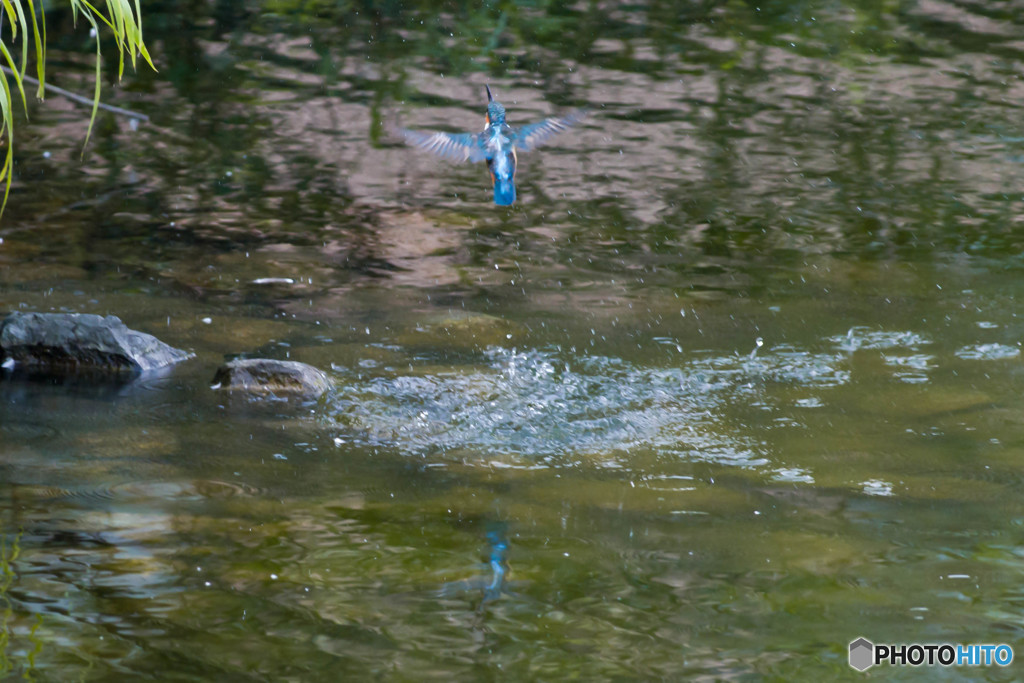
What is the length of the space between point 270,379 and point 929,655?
2440mm

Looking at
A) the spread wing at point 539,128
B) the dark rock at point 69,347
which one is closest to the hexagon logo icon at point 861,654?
the spread wing at point 539,128

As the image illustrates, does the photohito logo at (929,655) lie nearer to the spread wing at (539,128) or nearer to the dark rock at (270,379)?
the spread wing at (539,128)

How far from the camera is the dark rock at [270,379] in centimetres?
421

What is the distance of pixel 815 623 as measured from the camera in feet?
9.18

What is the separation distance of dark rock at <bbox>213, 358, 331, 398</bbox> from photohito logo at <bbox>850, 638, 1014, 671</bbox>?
222 centimetres

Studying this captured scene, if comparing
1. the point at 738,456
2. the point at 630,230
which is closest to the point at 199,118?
the point at 630,230

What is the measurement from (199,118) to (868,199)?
4027mm

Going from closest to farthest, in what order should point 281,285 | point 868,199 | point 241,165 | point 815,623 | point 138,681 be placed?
point 138,681 → point 815,623 → point 281,285 → point 868,199 → point 241,165

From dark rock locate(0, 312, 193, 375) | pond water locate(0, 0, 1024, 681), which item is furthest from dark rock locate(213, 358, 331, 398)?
dark rock locate(0, 312, 193, 375)

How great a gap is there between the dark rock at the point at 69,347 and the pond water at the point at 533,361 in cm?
15

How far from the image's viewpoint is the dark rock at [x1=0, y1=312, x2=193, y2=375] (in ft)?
14.6

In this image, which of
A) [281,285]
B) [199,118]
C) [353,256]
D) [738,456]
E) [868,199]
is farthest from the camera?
[199,118]

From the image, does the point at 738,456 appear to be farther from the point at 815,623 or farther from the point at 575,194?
the point at 575,194

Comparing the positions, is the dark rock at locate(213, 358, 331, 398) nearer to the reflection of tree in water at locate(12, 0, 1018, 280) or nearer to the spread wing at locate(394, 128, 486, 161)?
the spread wing at locate(394, 128, 486, 161)
